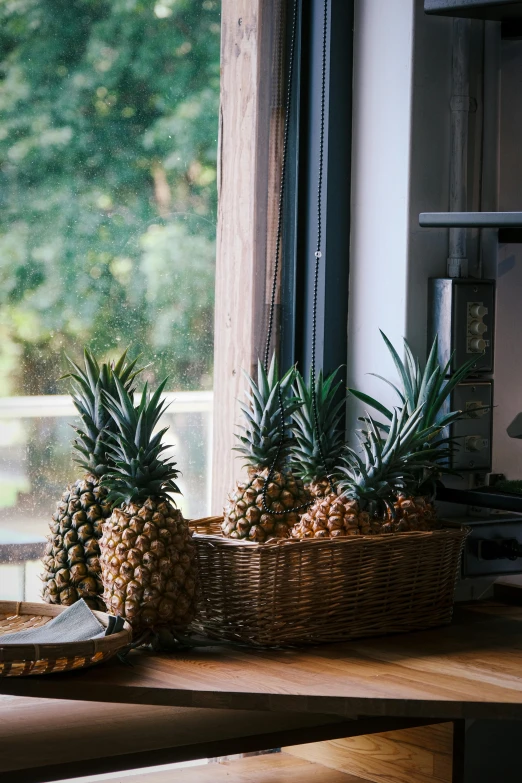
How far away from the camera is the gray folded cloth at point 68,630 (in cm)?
169

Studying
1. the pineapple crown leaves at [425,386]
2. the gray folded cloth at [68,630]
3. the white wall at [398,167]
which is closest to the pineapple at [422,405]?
the pineapple crown leaves at [425,386]

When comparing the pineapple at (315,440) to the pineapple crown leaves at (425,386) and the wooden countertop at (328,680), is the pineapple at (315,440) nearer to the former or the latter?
the pineapple crown leaves at (425,386)

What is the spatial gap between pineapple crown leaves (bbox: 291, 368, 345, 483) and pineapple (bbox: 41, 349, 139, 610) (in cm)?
41

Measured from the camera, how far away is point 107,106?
2.31 m

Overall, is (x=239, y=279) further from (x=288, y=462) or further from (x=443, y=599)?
(x=443, y=599)

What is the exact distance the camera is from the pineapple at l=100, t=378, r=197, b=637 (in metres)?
1.82

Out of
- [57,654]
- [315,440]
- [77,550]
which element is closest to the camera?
[57,654]

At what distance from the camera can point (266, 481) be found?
6.70ft

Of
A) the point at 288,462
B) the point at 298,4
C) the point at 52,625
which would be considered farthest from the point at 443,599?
the point at 298,4

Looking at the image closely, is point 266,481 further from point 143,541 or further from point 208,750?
point 208,750

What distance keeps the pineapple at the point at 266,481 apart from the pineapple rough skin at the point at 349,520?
44 millimetres

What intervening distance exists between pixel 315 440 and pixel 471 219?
0.55 meters

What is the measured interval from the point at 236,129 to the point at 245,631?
115cm

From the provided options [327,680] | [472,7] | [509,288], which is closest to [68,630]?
[327,680]
